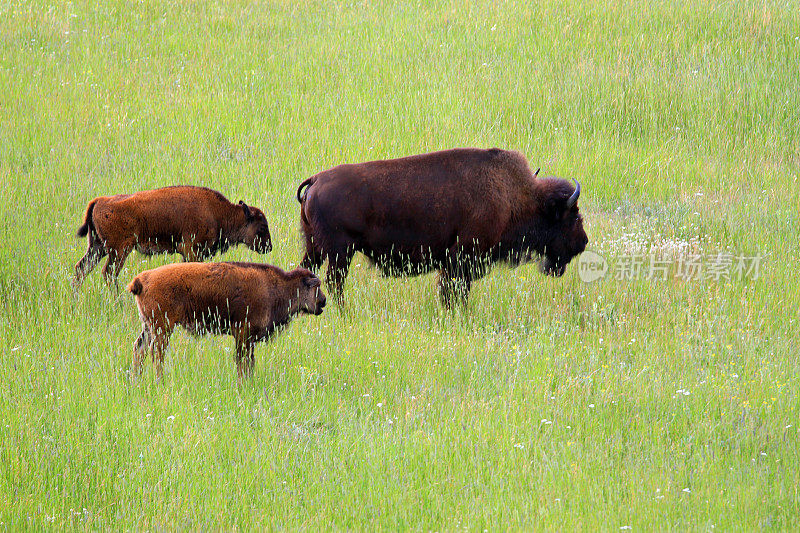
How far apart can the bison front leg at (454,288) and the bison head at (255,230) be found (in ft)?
6.94

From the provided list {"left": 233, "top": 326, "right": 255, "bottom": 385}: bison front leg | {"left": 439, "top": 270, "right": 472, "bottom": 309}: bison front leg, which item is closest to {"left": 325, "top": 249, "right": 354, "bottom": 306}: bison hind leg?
{"left": 439, "top": 270, "right": 472, "bottom": 309}: bison front leg

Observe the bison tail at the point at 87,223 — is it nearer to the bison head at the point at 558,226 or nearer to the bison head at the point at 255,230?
the bison head at the point at 255,230

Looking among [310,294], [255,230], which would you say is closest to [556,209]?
[310,294]

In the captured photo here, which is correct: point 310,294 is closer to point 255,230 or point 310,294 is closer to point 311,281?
point 311,281

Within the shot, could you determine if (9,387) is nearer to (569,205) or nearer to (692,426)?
(692,426)

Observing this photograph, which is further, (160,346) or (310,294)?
(310,294)

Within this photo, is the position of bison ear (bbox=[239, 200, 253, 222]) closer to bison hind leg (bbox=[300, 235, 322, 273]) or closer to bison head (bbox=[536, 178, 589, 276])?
bison hind leg (bbox=[300, 235, 322, 273])

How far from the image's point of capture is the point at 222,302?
623cm

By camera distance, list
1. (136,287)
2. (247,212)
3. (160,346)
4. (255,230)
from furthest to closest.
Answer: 1. (255,230)
2. (247,212)
3. (160,346)
4. (136,287)

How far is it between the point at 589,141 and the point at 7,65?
9.99 m

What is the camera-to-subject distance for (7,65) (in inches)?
573

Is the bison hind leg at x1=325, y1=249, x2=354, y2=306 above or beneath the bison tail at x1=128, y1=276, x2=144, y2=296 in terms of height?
beneath

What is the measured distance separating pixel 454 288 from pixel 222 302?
259 cm

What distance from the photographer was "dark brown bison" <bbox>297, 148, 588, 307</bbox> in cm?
764
